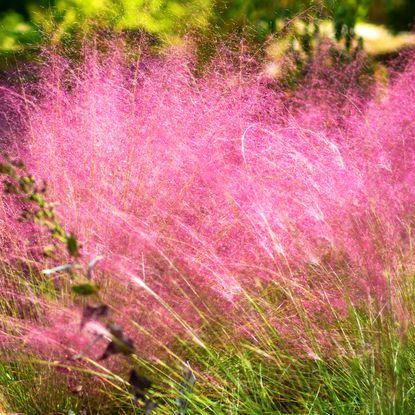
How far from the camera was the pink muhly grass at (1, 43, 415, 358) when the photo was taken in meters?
1.96

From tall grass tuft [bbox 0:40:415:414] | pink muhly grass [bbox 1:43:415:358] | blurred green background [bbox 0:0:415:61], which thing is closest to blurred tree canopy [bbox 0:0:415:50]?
blurred green background [bbox 0:0:415:61]

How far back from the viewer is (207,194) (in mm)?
2383

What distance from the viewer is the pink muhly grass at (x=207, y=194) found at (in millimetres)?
1964

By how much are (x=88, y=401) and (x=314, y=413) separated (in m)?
0.61

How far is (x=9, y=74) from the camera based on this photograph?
2.96 m

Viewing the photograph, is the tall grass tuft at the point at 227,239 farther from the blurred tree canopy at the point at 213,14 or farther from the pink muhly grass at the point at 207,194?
the blurred tree canopy at the point at 213,14

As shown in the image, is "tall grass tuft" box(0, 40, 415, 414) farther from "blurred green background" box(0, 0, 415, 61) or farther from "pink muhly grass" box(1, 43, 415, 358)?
"blurred green background" box(0, 0, 415, 61)

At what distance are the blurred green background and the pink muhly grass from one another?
3.96 feet

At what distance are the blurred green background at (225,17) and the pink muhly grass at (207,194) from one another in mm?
1208

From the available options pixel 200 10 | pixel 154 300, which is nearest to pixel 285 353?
pixel 154 300

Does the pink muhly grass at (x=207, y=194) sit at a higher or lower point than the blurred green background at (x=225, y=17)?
lower

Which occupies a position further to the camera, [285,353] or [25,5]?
[25,5]

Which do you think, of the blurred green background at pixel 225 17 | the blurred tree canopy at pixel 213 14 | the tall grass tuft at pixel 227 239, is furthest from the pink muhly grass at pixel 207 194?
the blurred tree canopy at pixel 213 14

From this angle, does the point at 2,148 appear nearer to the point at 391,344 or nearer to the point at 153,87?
the point at 153,87
